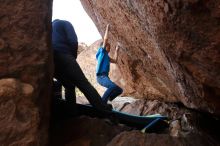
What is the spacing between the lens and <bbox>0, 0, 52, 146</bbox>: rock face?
14.1ft

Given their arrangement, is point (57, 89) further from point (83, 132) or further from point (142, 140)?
point (142, 140)

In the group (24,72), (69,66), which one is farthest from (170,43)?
(24,72)

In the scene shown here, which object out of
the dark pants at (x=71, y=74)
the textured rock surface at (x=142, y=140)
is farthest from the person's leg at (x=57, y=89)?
the textured rock surface at (x=142, y=140)

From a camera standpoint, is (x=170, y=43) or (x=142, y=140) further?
(x=170, y=43)

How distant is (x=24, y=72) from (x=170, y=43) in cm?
275

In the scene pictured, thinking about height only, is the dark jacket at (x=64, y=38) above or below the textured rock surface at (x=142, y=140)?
above

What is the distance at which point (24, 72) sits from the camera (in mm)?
4633

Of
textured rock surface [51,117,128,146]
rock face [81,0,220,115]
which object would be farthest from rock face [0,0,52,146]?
rock face [81,0,220,115]

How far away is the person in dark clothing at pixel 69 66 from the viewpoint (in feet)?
19.2

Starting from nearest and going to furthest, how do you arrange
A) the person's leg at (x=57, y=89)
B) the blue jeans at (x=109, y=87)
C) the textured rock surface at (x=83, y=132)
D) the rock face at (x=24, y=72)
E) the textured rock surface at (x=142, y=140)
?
the rock face at (x=24, y=72) < the textured rock surface at (x=142, y=140) < the textured rock surface at (x=83, y=132) < the person's leg at (x=57, y=89) < the blue jeans at (x=109, y=87)

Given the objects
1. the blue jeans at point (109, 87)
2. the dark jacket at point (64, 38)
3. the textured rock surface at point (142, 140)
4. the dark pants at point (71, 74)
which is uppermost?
the dark jacket at point (64, 38)

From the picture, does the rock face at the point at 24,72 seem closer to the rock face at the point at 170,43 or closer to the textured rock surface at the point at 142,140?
the textured rock surface at the point at 142,140

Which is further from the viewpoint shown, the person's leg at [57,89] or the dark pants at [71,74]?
the person's leg at [57,89]

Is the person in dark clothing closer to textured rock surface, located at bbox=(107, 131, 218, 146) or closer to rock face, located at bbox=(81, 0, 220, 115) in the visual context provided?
textured rock surface, located at bbox=(107, 131, 218, 146)
